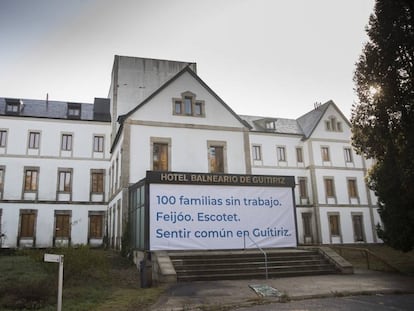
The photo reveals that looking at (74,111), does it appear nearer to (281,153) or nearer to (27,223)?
(27,223)

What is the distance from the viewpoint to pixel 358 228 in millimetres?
38500

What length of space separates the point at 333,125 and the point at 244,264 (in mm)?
28659

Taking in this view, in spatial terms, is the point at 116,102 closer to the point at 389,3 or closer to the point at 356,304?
the point at 389,3

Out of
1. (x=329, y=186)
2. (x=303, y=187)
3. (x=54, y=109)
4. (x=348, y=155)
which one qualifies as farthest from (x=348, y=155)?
(x=54, y=109)

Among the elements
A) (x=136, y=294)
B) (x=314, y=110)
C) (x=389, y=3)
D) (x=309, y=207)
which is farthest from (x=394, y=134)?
(x=314, y=110)

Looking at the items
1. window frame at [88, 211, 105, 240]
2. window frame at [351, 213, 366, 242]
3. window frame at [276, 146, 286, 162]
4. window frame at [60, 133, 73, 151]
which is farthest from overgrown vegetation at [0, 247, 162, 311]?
window frame at [351, 213, 366, 242]

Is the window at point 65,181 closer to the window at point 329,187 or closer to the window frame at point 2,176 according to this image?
the window frame at point 2,176

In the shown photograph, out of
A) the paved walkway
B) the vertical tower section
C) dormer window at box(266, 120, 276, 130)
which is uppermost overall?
the vertical tower section

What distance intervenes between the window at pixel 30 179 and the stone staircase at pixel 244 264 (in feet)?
71.1

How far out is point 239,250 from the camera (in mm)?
18641

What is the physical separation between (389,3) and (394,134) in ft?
19.3

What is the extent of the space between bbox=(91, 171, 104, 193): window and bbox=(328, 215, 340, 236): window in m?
22.9

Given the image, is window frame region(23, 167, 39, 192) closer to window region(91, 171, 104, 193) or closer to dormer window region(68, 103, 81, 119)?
window region(91, 171, 104, 193)

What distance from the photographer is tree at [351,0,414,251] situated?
1584 cm
